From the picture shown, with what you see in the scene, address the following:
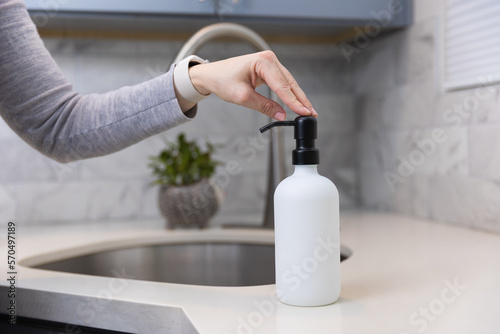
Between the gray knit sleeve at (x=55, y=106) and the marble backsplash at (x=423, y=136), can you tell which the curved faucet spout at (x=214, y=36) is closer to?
the gray knit sleeve at (x=55, y=106)

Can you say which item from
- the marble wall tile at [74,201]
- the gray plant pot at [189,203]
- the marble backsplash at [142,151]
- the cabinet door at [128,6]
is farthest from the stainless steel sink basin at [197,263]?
the cabinet door at [128,6]

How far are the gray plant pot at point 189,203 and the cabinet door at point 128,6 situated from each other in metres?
0.39

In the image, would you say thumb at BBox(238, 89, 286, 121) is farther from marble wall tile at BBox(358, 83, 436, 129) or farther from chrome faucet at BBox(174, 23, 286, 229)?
marble wall tile at BBox(358, 83, 436, 129)

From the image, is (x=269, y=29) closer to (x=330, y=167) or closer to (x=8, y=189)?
(x=330, y=167)

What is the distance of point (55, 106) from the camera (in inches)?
29.9

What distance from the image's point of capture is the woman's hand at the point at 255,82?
60 centimetres

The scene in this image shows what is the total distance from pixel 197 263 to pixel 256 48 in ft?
1.59

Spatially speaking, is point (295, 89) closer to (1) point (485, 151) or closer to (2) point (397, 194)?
(1) point (485, 151)

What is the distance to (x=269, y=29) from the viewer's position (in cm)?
142

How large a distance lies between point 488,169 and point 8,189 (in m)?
1.13

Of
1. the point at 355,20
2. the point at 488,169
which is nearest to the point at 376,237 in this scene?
the point at 488,169

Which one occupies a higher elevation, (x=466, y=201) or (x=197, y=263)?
(x=466, y=201)

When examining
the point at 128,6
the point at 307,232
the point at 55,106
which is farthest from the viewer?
the point at 128,6

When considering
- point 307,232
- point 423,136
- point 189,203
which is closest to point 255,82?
point 307,232
